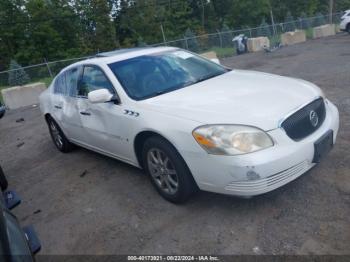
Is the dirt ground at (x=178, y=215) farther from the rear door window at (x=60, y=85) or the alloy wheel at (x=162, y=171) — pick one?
the rear door window at (x=60, y=85)

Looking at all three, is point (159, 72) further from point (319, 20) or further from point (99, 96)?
point (319, 20)

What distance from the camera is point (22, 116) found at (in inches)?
428

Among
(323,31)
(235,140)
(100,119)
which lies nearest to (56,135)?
(100,119)

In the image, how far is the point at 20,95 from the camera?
13.3 metres

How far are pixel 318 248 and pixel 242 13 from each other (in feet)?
155

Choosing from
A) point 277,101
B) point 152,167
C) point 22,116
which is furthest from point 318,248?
point 22,116

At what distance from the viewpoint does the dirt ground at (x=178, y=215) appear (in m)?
2.86

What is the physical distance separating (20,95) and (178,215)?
11.7 m

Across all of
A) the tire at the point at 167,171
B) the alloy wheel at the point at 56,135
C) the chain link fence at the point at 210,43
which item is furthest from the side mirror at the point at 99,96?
the chain link fence at the point at 210,43

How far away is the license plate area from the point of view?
3125 mm

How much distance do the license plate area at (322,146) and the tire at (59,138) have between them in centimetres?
392

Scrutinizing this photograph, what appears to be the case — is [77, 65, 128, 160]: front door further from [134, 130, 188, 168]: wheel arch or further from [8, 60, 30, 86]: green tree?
[8, 60, 30, 86]: green tree

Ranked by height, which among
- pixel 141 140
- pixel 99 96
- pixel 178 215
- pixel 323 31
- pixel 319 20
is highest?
pixel 99 96

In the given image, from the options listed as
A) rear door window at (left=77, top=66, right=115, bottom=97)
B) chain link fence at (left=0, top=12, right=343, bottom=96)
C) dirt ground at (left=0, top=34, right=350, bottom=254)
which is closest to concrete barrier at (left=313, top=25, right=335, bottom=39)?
chain link fence at (left=0, top=12, right=343, bottom=96)
